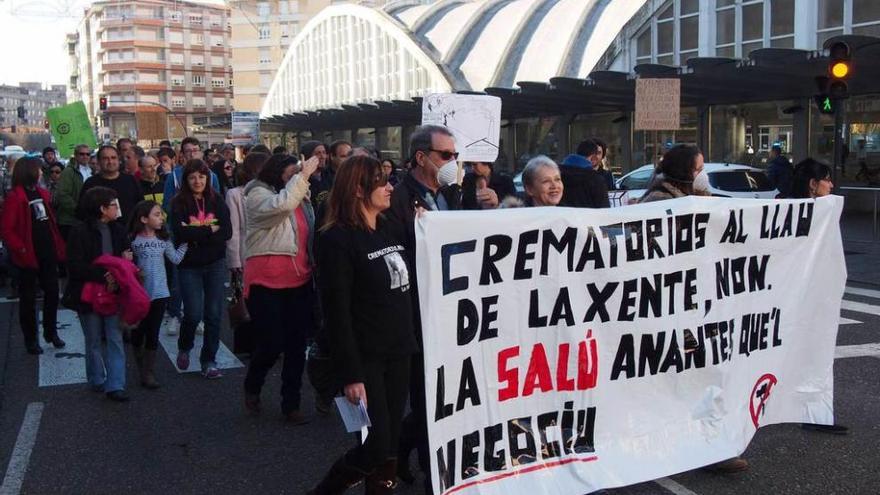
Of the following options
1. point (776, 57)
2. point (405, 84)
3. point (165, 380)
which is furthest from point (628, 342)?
point (405, 84)

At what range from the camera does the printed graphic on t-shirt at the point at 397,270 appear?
3.88 m

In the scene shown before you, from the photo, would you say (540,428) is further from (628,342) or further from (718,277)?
(718,277)

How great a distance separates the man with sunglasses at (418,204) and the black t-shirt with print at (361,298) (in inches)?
16.7

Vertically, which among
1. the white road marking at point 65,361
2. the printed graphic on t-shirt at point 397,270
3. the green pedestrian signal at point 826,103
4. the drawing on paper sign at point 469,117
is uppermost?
the green pedestrian signal at point 826,103

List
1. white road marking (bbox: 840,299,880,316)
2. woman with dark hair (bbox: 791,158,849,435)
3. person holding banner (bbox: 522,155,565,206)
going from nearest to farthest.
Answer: person holding banner (bbox: 522,155,565,206) < woman with dark hair (bbox: 791,158,849,435) < white road marking (bbox: 840,299,880,316)

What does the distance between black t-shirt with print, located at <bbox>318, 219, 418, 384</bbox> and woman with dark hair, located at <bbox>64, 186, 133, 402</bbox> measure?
3.19m

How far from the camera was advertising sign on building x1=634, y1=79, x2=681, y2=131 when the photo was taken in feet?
48.1

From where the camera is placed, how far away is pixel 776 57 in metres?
18.2

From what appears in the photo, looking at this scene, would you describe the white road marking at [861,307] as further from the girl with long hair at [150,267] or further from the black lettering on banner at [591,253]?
the girl with long hair at [150,267]

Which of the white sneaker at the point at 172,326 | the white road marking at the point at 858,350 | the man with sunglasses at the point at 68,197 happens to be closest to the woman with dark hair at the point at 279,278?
the white sneaker at the point at 172,326

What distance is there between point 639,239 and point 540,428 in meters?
1.11

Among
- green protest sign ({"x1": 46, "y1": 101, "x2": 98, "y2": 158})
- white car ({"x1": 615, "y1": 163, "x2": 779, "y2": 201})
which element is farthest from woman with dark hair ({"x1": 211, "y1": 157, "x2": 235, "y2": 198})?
white car ({"x1": 615, "y1": 163, "x2": 779, "y2": 201})

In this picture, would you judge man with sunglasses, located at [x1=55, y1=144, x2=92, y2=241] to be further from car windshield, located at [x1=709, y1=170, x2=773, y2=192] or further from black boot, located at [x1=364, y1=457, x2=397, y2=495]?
car windshield, located at [x1=709, y1=170, x2=773, y2=192]

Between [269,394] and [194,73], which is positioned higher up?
[194,73]
